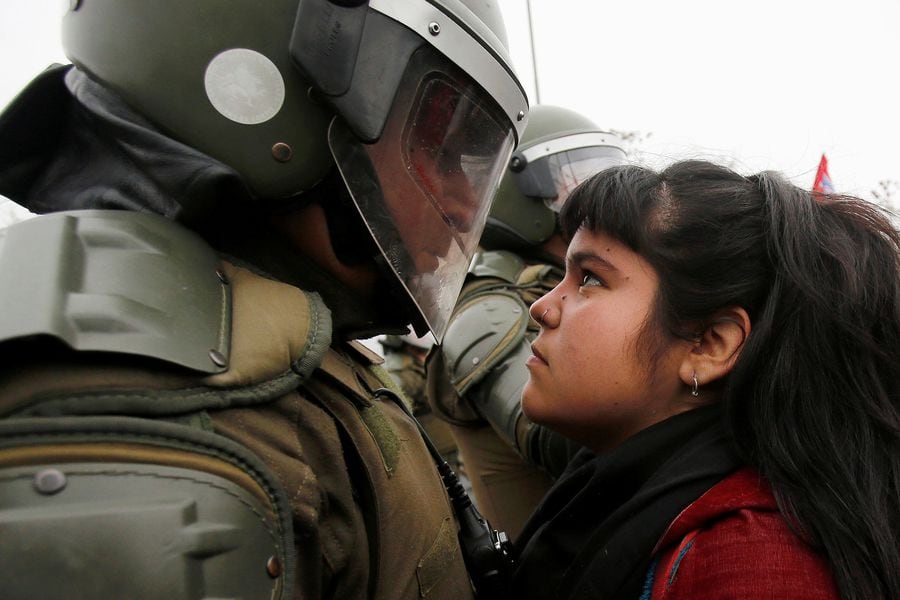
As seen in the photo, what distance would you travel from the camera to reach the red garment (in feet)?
2.95

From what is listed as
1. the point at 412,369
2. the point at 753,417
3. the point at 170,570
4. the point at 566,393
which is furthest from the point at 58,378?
the point at 412,369

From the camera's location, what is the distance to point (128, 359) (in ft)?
2.27

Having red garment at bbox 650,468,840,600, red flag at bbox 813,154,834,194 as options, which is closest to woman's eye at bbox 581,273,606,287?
red garment at bbox 650,468,840,600

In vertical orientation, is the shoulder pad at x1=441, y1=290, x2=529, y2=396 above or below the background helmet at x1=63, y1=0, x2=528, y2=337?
below

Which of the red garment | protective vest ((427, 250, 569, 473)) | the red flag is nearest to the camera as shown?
the red garment

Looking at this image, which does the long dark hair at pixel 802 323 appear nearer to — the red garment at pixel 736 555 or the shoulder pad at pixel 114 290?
the red garment at pixel 736 555

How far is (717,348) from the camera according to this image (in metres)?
1.24

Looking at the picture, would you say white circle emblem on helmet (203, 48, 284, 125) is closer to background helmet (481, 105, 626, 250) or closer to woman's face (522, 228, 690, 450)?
woman's face (522, 228, 690, 450)

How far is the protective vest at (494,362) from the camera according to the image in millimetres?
2037

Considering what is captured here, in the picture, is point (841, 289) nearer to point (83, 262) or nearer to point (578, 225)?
point (578, 225)

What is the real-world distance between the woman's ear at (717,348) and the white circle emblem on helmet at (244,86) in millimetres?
879

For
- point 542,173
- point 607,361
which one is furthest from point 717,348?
point 542,173

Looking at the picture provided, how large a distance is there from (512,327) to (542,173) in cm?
111

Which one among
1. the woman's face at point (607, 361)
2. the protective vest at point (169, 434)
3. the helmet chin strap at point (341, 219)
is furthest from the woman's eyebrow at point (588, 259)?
the protective vest at point (169, 434)
